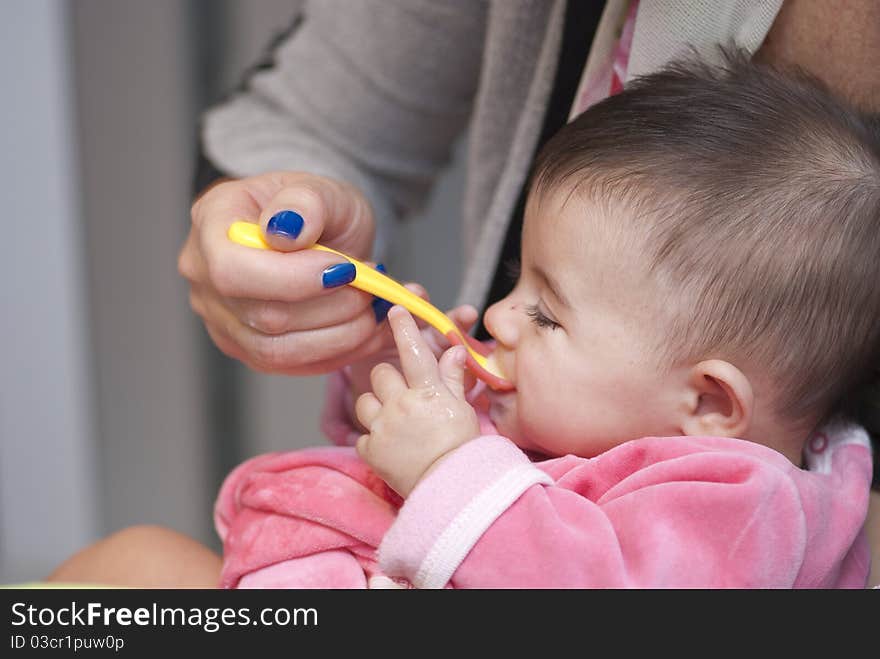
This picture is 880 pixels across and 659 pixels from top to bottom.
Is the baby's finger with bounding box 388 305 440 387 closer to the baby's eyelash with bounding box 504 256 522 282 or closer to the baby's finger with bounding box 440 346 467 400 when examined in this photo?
the baby's finger with bounding box 440 346 467 400

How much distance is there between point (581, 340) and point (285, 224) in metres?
→ 0.19

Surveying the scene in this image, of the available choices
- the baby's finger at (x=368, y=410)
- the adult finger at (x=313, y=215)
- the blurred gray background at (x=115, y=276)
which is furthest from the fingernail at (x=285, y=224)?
the blurred gray background at (x=115, y=276)

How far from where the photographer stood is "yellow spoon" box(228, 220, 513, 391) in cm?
63

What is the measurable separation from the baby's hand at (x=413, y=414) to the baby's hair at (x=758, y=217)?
0.13 metres

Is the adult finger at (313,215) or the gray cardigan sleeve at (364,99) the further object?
the gray cardigan sleeve at (364,99)

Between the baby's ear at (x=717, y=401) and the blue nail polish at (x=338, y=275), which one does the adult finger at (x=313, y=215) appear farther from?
the baby's ear at (x=717, y=401)

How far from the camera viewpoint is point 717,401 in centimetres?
61

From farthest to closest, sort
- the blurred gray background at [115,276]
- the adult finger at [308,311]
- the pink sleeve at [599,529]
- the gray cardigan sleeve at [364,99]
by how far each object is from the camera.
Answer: the blurred gray background at [115,276], the gray cardigan sleeve at [364,99], the adult finger at [308,311], the pink sleeve at [599,529]

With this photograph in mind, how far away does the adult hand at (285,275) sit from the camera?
61 centimetres

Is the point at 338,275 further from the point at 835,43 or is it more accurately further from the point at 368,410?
the point at 835,43

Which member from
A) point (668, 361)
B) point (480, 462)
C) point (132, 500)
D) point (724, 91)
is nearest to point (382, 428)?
point (480, 462)

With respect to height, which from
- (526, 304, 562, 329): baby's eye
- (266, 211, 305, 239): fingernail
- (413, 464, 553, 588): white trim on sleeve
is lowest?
(413, 464, 553, 588): white trim on sleeve

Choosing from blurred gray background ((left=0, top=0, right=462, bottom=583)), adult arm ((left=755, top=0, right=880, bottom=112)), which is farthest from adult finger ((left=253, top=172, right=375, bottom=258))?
blurred gray background ((left=0, top=0, right=462, bottom=583))

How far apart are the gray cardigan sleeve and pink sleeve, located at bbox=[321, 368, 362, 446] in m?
0.22
